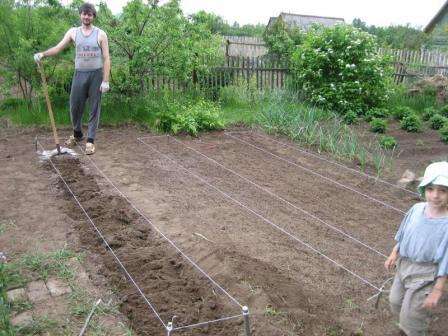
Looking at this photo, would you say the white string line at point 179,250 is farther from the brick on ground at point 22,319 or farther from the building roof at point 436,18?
the building roof at point 436,18

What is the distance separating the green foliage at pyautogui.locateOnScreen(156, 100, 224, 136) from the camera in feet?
24.0

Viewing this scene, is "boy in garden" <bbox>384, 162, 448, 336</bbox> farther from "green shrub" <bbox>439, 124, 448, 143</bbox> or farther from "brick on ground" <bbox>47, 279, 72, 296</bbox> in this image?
"green shrub" <bbox>439, 124, 448, 143</bbox>

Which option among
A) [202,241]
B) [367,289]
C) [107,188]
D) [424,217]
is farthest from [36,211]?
[424,217]

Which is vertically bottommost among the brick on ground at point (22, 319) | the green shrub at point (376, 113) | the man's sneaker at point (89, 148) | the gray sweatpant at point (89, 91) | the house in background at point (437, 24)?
the brick on ground at point (22, 319)

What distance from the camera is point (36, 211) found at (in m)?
4.26

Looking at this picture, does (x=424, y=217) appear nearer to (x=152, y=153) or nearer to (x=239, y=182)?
(x=239, y=182)

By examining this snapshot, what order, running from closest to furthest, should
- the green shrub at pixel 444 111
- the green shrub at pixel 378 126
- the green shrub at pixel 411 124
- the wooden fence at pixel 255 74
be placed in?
the green shrub at pixel 378 126, the green shrub at pixel 411 124, the green shrub at pixel 444 111, the wooden fence at pixel 255 74

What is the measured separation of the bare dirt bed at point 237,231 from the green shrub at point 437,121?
2168 mm

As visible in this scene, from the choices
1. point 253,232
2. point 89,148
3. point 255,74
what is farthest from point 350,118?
point 253,232

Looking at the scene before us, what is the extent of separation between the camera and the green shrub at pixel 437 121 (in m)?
8.25

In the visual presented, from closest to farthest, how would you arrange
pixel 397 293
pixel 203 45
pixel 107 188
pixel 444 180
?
pixel 444 180 < pixel 397 293 < pixel 107 188 < pixel 203 45

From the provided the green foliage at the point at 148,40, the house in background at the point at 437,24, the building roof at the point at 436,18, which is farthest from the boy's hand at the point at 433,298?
the building roof at the point at 436,18

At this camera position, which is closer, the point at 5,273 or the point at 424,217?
the point at 424,217

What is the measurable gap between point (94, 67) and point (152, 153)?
139 centimetres
